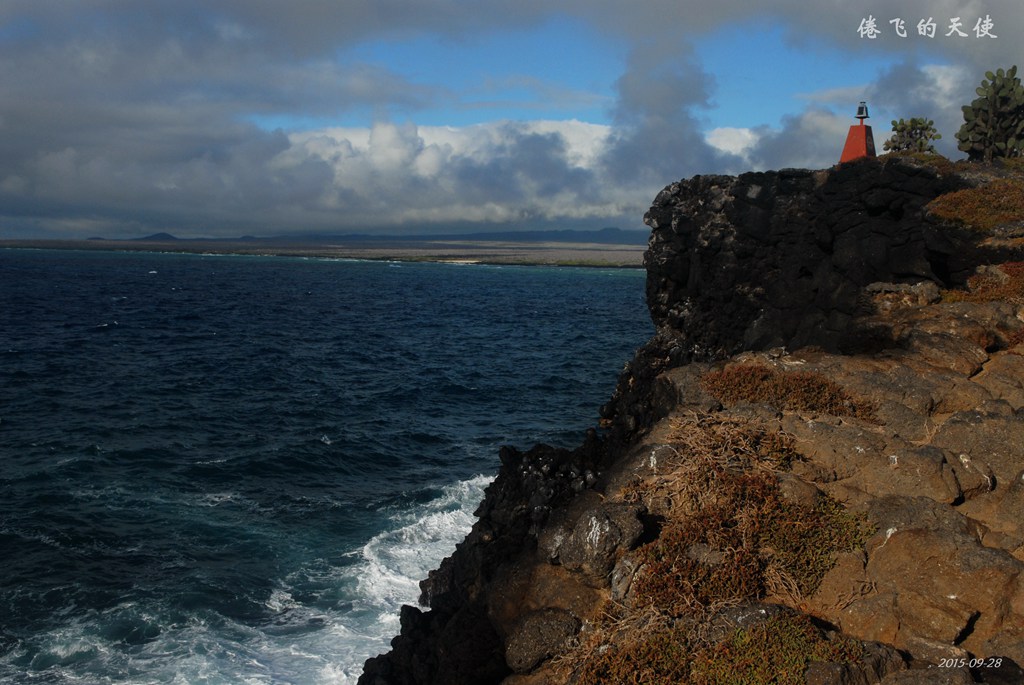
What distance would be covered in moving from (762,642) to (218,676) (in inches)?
609

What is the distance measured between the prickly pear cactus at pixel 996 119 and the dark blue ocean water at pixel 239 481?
29416 mm

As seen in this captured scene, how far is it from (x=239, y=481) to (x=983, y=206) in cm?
3350

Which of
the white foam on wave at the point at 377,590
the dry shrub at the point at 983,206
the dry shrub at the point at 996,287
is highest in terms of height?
the dry shrub at the point at 983,206

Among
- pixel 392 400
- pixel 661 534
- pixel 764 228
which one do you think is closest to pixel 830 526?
pixel 661 534

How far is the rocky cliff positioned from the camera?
9.70 metres

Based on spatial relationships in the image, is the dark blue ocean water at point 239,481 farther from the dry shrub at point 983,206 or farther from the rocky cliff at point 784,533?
the dry shrub at point 983,206

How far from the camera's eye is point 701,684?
30.1ft

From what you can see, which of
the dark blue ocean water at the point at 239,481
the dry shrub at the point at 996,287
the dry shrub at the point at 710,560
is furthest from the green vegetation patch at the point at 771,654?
the dry shrub at the point at 996,287

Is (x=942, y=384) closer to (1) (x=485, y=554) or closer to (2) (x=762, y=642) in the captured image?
(2) (x=762, y=642)

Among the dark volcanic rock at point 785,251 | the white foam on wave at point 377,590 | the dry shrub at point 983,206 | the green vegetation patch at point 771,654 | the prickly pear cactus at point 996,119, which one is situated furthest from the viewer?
the prickly pear cactus at point 996,119

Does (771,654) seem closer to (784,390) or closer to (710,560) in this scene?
(710,560)

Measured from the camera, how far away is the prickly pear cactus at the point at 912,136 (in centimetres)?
5228

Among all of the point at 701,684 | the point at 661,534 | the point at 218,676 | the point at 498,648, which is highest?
the point at 661,534

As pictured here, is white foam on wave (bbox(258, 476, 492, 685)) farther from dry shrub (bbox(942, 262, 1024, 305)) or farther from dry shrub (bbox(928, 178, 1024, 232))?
dry shrub (bbox(928, 178, 1024, 232))
